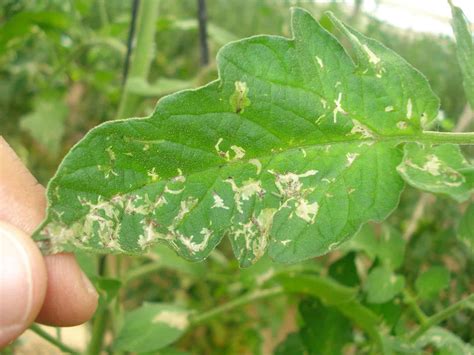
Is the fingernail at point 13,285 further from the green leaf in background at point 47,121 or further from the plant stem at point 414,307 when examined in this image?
the green leaf in background at point 47,121

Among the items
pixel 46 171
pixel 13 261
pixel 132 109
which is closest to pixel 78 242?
pixel 13 261

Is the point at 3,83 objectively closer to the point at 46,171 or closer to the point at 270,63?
the point at 46,171

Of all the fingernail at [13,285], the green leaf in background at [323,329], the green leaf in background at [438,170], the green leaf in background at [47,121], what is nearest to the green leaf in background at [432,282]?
the green leaf in background at [323,329]

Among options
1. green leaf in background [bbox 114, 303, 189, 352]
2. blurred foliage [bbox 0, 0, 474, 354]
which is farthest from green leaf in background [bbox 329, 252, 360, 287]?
green leaf in background [bbox 114, 303, 189, 352]

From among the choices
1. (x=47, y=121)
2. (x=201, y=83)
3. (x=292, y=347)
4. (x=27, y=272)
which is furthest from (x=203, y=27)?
(x=27, y=272)

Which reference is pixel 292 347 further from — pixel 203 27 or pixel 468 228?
pixel 203 27

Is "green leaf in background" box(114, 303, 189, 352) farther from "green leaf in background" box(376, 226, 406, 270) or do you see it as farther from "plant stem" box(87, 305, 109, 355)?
"green leaf in background" box(376, 226, 406, 270)
